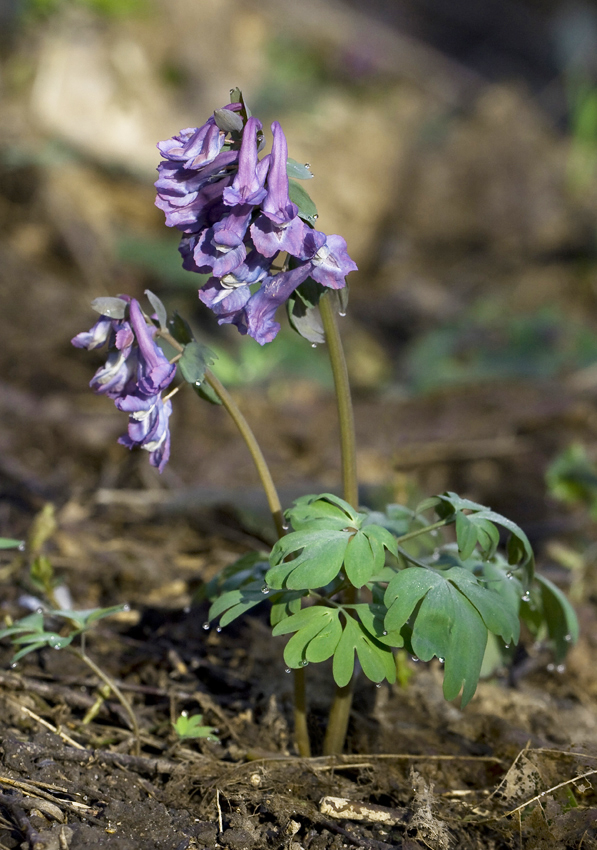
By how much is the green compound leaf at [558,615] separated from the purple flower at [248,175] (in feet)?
4.28

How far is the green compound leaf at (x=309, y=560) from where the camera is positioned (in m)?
1.55

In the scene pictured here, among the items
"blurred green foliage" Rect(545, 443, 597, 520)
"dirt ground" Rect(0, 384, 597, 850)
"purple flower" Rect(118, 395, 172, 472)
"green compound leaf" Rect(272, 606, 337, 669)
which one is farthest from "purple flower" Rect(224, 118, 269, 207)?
"blurred green foliage" Rect(545, 443, 597, 520)

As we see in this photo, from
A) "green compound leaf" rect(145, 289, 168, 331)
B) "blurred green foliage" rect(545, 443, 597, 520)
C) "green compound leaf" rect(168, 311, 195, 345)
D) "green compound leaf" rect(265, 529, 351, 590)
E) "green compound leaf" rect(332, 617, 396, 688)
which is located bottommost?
"green compound leaf" rect(332, 617, 396, 688)

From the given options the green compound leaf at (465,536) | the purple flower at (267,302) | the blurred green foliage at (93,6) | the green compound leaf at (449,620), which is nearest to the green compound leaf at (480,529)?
the green compound leaf at (465,536)

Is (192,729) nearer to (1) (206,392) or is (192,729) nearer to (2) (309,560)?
(2) (309,560)

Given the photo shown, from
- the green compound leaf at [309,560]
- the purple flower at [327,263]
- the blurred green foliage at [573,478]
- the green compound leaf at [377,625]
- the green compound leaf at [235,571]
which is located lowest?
the green compound leaf at [377,625]

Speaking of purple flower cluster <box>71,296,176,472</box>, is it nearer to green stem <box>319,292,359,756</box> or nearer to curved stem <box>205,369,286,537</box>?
curved stem <box>205,369,286,537</box>

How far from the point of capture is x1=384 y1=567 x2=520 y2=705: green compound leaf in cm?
151

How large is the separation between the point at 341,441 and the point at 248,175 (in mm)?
706

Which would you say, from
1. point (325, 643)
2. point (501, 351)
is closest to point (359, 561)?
point (325, 643)

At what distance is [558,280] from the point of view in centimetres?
923

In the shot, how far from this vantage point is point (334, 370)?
5.88 ft

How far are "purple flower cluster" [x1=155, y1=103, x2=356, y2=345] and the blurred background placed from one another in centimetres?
183

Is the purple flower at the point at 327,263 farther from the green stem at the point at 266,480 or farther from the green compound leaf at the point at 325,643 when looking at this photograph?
the green compound leaf at the point at 325,643
